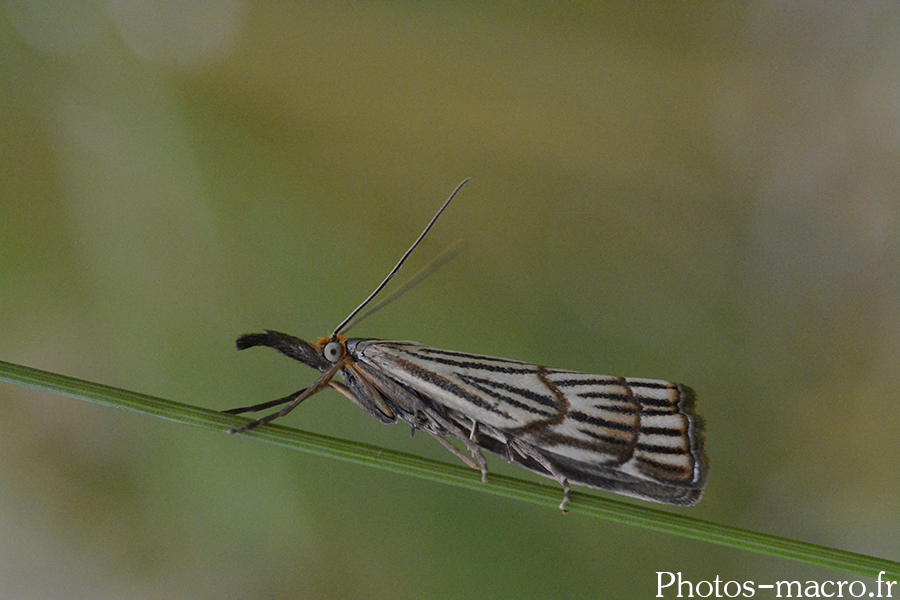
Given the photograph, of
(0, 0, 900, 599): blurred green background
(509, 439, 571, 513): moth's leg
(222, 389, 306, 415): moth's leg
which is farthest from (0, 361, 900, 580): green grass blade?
(0, 0, 900, 599): blurred green background

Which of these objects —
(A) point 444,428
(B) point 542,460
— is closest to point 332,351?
(A) point 444,428

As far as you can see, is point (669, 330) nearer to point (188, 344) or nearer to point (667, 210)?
point (667, 210)

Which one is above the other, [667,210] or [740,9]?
[740,9]

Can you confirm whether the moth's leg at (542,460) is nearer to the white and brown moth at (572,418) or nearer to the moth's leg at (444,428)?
the white and brown moth at (572,418)

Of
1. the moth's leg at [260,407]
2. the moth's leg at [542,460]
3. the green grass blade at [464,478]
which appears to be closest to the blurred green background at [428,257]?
the moth's leg at [260,407]

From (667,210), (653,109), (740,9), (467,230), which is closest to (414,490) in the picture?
(467,230)

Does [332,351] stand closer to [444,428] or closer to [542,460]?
[444,428]
